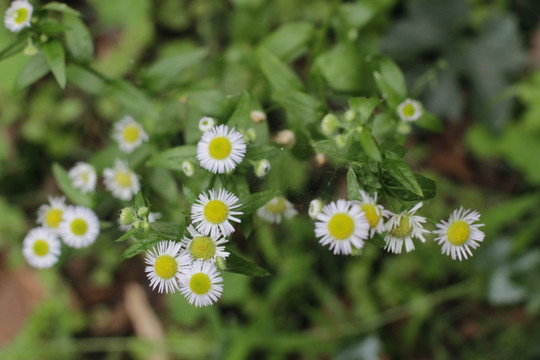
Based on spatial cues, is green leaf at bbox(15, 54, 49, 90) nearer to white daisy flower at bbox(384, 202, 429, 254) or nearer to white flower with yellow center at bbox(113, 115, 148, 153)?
white flower with yellow center at bbox(113, 115, 148, 153)

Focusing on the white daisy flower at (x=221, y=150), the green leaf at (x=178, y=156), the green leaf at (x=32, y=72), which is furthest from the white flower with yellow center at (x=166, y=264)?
the green leaf at (x=32, y=72)

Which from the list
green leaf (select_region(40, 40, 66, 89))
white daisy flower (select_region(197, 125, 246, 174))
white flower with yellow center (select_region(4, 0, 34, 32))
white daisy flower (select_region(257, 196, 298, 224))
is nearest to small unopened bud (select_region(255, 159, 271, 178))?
white daisy flower (select_region(197, 125, 246, 174))

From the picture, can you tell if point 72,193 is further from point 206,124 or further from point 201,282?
point 201,282

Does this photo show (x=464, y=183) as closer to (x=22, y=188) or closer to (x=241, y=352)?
(x=241, y=352)

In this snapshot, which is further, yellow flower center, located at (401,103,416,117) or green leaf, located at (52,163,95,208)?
green leaf, located at (52,163,95,208)

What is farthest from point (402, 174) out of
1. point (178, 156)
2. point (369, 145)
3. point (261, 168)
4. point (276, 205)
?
point (178, 156)

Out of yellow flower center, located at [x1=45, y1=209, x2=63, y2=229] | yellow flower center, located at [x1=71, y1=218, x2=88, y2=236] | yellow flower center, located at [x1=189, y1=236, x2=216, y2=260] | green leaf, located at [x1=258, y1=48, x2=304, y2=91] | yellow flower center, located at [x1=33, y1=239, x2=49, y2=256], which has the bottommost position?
yellow flower center, located at [x1=189, y1=236, x2=216, y2=260]
